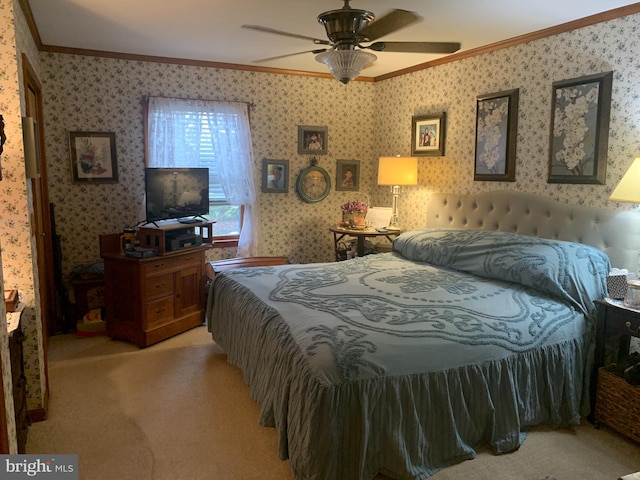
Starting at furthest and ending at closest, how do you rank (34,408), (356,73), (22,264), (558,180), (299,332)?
(558,180) → (356,73) → (34,408) → (22,264) → (299,332)

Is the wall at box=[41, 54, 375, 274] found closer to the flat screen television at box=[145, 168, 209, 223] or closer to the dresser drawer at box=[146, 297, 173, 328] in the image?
the flat screen television at box=[145, 168, 209, 223]

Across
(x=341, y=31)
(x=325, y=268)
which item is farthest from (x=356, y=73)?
(x=325, y=268)

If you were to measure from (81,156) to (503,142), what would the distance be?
3.80 meters

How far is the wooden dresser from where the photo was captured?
3922 millimetres

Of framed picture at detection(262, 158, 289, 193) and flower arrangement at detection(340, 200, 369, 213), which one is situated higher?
framed picture at detection(262, 158, 289, 193)

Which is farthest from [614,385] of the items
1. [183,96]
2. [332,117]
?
[183,96]

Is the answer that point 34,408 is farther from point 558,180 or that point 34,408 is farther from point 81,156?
point 558,180

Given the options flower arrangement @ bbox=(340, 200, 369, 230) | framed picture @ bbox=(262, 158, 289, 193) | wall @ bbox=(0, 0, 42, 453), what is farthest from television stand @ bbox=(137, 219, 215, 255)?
flower arrangement @ bbox=(340, 200, 369, 230)

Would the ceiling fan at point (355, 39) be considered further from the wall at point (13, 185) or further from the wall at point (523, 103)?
the wall at point (13, 185)

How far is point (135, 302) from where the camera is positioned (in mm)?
3938

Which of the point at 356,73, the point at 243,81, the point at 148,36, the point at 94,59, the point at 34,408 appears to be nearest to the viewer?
the point at 34,408

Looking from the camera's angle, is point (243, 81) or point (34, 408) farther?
point (243, 81)

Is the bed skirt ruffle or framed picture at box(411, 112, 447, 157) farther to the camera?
framed picture at box(411, 112, 447, 157)

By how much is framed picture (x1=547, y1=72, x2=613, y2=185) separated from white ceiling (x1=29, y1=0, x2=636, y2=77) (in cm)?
47
